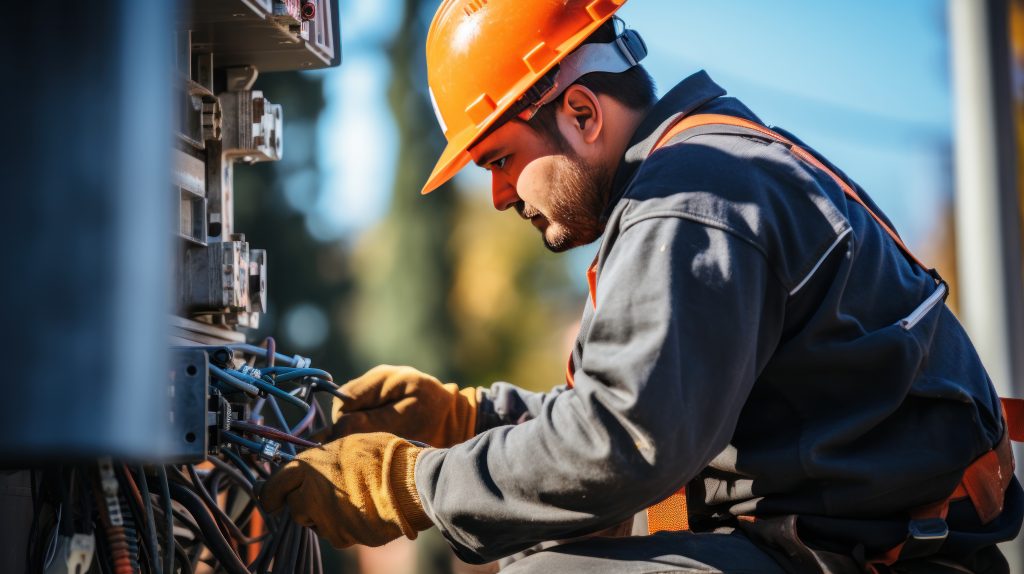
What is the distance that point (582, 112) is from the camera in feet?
7.10

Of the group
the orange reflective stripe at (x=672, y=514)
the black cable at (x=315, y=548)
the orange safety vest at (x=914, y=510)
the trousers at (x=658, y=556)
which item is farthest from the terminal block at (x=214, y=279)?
the orange reflective stripe at (x=672, y=514)

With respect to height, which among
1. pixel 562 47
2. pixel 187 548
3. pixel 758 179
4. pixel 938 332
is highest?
pixel 562 47

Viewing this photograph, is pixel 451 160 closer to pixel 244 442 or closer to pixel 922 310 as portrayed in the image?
pixel 244 442

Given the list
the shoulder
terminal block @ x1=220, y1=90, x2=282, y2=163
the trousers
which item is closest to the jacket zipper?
the shoulder

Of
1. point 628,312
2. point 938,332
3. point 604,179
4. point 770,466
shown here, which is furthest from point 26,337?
point 938,332

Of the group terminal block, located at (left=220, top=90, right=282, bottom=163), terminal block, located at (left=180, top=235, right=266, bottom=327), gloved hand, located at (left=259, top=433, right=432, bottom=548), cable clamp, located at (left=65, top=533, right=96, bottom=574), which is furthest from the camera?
terminal block, located at (left=220, top=90, right=282, bottom=163)

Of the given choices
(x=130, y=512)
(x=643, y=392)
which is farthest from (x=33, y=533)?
(x=643, y=392)

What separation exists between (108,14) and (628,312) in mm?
929

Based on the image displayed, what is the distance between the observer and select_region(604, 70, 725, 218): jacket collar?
80.0 inches

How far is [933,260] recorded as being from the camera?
1241 centimetres

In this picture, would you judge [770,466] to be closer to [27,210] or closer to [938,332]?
→ [938,332]

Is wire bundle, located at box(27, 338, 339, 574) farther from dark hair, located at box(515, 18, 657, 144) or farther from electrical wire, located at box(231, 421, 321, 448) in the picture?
dark hair, located at box(515, 18, 657, 144)

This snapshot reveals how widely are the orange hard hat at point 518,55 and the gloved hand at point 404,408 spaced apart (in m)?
0.69

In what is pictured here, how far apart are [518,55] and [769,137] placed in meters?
0.60
